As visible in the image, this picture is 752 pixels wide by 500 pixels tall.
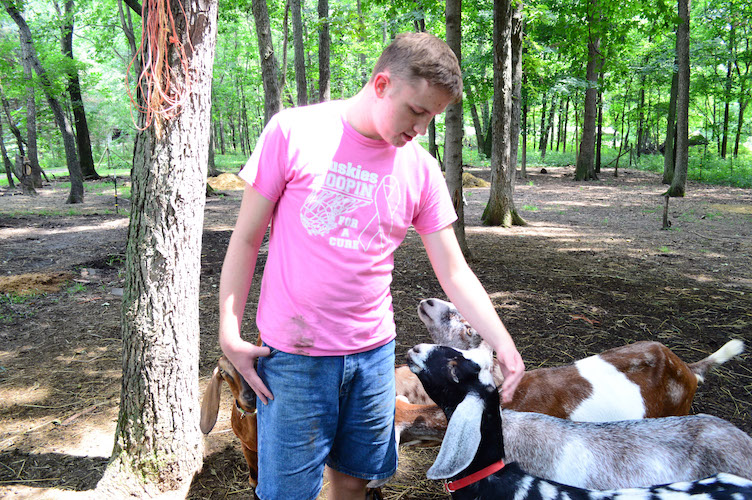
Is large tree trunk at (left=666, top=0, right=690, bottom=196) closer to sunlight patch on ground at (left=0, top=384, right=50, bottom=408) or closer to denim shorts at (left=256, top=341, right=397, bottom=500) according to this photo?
denim shorts at (left=256, top=341, right=397, bottom=500)

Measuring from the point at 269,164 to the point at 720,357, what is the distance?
2.94 meters

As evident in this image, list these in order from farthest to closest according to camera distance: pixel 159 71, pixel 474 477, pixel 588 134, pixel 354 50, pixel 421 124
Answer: pixel 354 50
pixel 588 134
pixel 159 71
pixel 474 477
pixel 421 124

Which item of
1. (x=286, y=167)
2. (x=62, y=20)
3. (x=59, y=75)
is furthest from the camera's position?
(x=62, y=20)

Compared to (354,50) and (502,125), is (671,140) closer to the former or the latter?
(354,50)

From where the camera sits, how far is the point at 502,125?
29.0 feet

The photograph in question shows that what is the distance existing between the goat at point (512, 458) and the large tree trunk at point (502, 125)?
23.6ft

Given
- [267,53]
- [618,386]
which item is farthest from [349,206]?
[267,53]

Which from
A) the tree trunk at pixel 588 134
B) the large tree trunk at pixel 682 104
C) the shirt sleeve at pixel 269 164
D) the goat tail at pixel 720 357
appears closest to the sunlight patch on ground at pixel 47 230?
the shirt sleeve at pixel 269 164

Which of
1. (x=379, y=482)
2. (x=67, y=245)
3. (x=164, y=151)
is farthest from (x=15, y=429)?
(x=67, y=245)

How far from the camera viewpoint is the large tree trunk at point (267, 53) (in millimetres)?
9562

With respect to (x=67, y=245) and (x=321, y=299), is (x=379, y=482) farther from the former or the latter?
(x=67, y=245)

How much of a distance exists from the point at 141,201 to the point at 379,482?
1.85 meters

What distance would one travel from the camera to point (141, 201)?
2.64 metres

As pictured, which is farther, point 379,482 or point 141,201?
point 141,201
